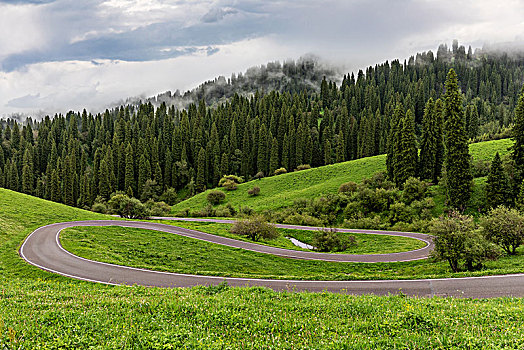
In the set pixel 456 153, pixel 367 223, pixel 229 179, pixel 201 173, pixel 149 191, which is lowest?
pixel 367 223

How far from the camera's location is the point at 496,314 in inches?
424

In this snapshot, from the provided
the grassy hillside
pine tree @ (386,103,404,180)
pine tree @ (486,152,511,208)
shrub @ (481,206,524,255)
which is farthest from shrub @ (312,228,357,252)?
pine tree @ (386,103,404,180)

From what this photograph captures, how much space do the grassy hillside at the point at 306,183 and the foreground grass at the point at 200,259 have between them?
38.7 meters

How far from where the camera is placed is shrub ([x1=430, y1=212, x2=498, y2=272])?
25797 millimetres

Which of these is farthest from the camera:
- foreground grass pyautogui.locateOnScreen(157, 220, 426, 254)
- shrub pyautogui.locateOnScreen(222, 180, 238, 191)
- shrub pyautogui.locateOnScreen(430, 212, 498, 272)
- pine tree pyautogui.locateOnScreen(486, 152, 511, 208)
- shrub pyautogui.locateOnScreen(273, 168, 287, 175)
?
shrub pyautogui.locateOnScreen(273, 168, 287, 175)

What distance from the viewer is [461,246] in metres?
26.2

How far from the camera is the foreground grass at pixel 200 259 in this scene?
30.2 metres

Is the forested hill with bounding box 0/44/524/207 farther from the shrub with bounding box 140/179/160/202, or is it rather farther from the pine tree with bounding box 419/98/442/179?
the pine tree with bounding box 419/98/442/179

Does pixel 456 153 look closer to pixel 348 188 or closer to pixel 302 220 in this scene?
pixel 348 188

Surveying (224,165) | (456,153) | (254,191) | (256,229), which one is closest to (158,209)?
(254,191)

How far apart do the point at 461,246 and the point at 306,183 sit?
6592 cm

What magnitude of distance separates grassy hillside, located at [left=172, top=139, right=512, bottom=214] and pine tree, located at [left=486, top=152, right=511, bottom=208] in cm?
2276

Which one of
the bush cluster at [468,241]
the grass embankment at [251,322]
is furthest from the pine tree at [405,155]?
the grass embankment at [251,322]

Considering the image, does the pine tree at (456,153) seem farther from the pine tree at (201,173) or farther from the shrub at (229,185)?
the pine tree at (201,173)
